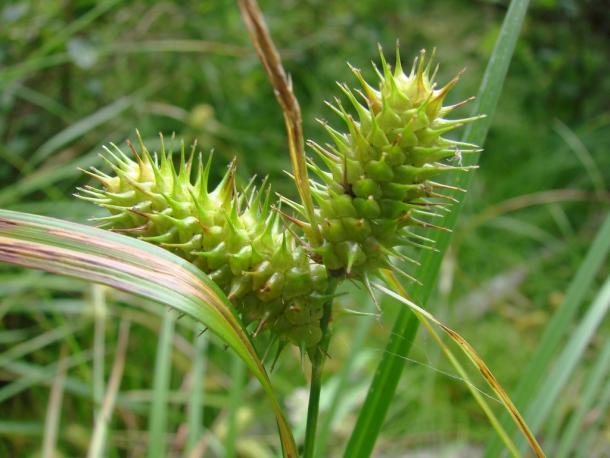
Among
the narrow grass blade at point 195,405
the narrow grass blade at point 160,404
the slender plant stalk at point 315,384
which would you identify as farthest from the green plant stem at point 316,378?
the narrow grass blade at point 195,405

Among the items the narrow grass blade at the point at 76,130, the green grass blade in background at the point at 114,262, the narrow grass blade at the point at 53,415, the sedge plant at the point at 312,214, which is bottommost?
the narrow grass blade at the point at 53,415

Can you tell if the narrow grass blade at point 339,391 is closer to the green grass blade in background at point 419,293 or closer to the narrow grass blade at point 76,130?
the green grass blade in background at point 419,293

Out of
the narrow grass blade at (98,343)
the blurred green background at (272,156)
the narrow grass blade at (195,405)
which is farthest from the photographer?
the blurred green background at (272,156)

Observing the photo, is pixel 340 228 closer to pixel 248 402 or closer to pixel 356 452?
pixel 356 452

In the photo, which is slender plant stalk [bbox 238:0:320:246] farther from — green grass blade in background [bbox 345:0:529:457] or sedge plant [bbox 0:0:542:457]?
green grass blade in background [bbox 345:0:529:457]

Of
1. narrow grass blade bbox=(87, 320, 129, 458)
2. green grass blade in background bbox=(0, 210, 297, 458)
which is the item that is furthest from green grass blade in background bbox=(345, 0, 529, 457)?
narrow grass blade bbox=(87, 320, 129, 458)

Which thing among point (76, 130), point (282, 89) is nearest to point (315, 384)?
→ point (282, 89)
